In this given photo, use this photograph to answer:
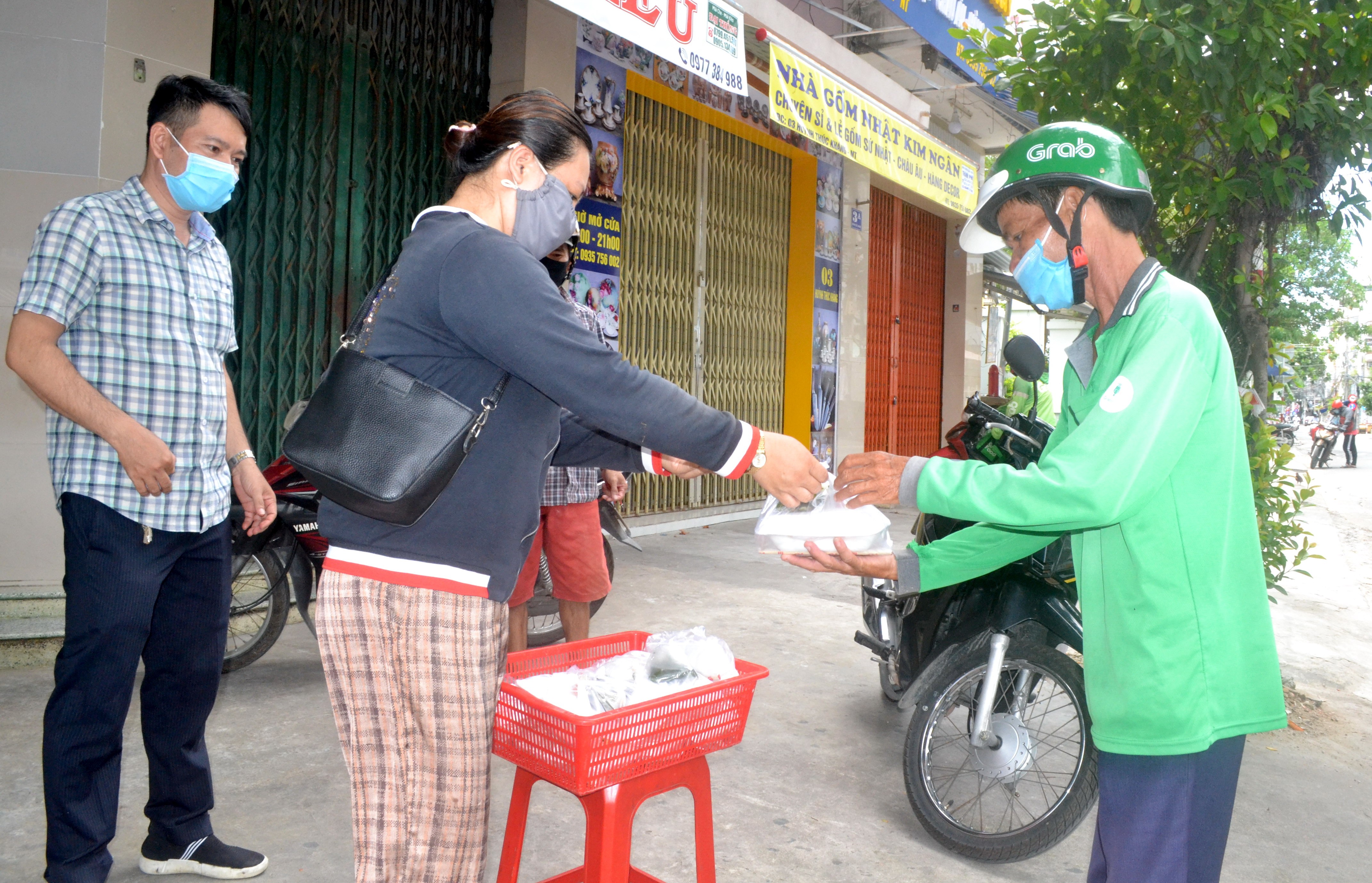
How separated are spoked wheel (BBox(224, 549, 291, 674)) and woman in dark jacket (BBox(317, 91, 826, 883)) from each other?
2.73 metres

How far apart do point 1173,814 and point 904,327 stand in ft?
36.3

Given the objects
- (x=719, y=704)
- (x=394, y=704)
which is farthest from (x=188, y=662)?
(x=719, y=704)

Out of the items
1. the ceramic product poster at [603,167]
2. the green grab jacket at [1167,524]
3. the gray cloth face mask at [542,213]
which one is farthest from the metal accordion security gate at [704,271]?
the green grab jacket at [1167,524]

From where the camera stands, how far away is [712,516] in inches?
351

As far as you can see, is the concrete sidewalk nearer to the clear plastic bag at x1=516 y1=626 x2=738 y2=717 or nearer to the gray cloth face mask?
the clear plastic bag at x1=516 y1=626 x2=738 y2=717

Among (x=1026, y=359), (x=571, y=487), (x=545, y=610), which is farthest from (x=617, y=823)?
(x=545, y=610)

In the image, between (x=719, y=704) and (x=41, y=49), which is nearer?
(x=719, y=704)

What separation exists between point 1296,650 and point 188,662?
18.3ft

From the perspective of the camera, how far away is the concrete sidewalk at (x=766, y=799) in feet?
9.16

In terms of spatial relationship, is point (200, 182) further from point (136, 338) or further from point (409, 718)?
point (409, 718)

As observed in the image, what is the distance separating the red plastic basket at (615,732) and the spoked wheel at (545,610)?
245 centimetres

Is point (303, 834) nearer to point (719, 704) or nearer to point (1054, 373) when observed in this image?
point (719, 704)

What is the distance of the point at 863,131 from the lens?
22.4 feet

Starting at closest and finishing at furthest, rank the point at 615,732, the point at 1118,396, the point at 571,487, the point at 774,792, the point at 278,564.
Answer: the point at 1118,396 < the point at 615,732 < the point at 774,792 < the point at 571,487 < the point at 278,564
